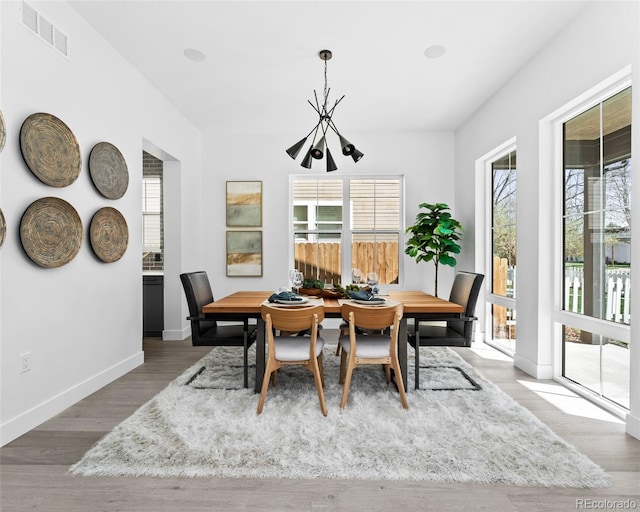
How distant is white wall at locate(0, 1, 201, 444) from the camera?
7.04 feet

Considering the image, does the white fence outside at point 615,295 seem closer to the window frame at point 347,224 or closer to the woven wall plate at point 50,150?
the window frame at point 347,224

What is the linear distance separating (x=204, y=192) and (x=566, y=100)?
438 cm

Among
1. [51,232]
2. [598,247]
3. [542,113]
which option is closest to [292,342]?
[51,232]

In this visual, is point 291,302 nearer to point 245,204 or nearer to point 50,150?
point 50,150

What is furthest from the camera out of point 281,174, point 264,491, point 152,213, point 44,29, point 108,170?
point 281,174

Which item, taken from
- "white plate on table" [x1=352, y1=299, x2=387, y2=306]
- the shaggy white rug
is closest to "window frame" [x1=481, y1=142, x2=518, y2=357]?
the shaggy white rug

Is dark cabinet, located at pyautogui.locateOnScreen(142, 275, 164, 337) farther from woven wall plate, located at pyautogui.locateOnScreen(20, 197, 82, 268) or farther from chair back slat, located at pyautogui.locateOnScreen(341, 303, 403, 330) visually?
chair back slat, located at pyautogui.locateOnScreen(341, 303, 403, 330)

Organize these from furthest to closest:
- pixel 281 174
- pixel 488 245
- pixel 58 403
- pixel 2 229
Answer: pixel 281 174
pixel 488 245
pixel 58 403
pixel 2 229

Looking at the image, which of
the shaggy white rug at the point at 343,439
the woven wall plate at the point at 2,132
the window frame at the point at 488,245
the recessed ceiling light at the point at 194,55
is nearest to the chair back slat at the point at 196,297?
the shaggy white rug at the point at 343,439

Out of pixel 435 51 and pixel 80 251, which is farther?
pixel 435 51

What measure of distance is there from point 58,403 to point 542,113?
14.3 feet

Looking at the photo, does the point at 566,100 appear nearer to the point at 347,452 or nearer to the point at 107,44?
the point at 347,452

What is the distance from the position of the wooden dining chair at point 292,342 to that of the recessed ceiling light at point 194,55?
2.33m

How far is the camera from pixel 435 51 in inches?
124
